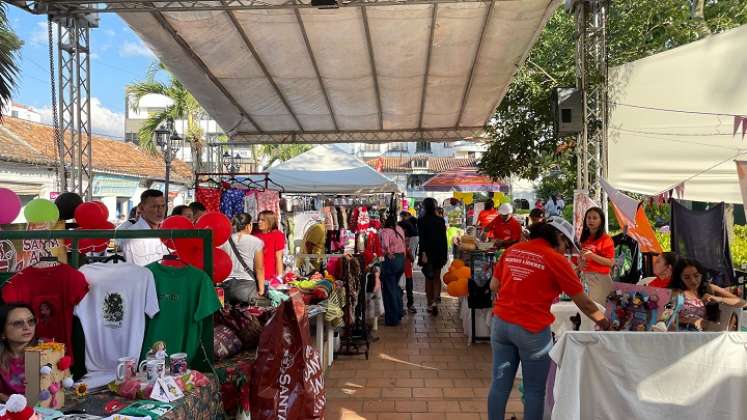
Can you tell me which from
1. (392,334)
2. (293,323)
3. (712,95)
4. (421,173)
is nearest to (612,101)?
(712,95)

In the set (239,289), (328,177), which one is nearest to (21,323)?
(239,289)

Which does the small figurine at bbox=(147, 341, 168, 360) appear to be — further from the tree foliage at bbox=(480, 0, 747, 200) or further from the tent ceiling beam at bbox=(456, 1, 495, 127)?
the tree foliage at bbox=(480, 0, 747, 200)

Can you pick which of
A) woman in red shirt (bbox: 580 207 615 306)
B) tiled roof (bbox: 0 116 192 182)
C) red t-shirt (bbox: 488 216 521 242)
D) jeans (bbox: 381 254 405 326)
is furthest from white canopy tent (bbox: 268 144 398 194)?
woman in red shirt (bbox: 580 207 615 306)

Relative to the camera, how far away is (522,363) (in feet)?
11.0

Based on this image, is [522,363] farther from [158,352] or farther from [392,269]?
[392,269]

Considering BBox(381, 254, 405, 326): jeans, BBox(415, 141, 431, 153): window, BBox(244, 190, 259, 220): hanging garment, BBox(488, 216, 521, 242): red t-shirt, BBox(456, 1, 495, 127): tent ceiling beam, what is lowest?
BBox(381, 254, 405, 326): jeans

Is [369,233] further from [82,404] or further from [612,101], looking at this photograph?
[82,404]

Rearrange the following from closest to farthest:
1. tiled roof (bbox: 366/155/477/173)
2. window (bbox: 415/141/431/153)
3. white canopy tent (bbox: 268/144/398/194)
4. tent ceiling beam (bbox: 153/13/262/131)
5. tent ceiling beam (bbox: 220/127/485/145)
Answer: tent ceiling beam (bbox: 153/13/262/131)
white canopy tent (bbox: 268/144/398/194)
tent ceiling beam (bbox: 220/127/485/145)
tiled roof (bbox: 366/155/477/173)
window (bbox: 415/141/431/153)

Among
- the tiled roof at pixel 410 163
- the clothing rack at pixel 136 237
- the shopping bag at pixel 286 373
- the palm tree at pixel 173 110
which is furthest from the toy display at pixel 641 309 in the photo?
the tiled roof at pixel 410 163

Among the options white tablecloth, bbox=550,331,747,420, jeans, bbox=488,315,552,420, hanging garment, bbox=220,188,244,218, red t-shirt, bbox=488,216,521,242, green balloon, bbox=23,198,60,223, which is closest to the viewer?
white tablecloth, bbox=550,331,747,420

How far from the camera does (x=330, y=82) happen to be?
8.65 meters

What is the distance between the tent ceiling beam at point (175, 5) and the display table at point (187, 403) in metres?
3.96

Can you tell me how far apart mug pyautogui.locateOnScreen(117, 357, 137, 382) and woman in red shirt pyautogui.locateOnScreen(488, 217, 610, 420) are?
78.8 inches

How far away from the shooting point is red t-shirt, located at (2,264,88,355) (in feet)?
8.70
